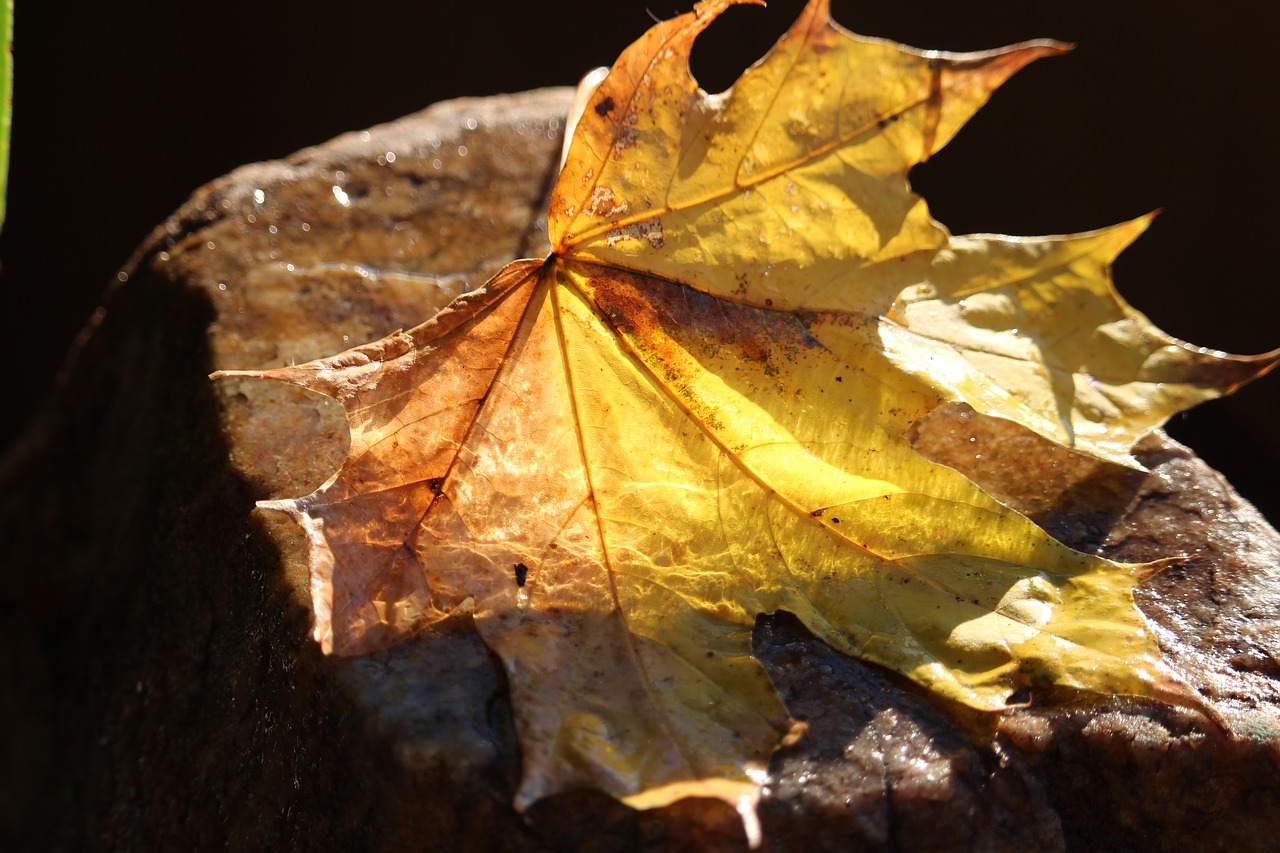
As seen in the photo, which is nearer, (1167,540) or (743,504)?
(743,504)

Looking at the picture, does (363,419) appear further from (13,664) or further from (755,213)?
(13,664)

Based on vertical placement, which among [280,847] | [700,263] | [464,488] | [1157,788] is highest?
[700,263]

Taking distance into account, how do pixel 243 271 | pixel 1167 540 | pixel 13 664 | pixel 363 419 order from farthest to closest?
pixel 13 664 → pixel 243 271 → pixel 1167 540 → pixel 363 419

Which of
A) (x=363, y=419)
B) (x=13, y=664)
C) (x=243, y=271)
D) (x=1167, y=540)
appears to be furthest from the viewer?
(x=13, y=664)

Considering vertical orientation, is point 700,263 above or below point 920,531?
above

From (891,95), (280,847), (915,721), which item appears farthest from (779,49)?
(280,847)
